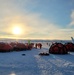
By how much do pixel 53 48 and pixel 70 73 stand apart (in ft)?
44.9

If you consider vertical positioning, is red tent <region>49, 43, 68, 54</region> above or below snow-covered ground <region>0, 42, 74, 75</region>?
above

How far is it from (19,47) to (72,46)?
316 inches

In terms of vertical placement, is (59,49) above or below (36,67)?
above

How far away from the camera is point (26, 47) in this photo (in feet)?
103

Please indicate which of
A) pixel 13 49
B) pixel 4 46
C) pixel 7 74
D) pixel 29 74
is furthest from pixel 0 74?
pixel 13 49

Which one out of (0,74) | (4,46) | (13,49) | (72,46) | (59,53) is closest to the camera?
(0,74)

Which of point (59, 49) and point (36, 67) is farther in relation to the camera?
point (59, 49)

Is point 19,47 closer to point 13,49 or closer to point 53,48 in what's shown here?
point 13,49

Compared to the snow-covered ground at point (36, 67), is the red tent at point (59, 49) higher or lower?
higher

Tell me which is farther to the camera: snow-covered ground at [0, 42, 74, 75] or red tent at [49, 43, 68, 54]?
red tent at [49, 43, 68, 54]

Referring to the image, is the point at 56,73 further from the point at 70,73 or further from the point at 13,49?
the point at 13,49

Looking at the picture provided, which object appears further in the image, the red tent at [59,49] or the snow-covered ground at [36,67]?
the red tent at [59,49]

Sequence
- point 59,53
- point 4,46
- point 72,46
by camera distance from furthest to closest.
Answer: point 72,46, point 4,46, point 59,53

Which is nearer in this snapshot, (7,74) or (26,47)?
(7,74)
